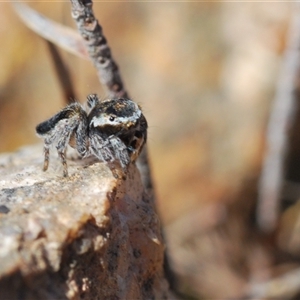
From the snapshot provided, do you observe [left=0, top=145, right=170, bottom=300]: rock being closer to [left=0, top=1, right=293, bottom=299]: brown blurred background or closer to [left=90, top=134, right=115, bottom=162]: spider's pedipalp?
[left=90, top=134, right=115, bottom=162]: spider's pedipalp

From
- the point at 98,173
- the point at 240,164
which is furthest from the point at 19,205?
the point at 240,164

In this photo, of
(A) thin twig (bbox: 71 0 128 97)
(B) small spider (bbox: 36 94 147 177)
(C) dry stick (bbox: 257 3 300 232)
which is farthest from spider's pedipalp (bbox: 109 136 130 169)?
(C) dry stick (bbox: 257 3 300 232)

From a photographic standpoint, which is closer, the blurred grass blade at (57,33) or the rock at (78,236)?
the rock at (78,236)

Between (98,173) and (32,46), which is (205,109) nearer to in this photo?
(32,46)

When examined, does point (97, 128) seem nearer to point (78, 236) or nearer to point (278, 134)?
point (78, 236)

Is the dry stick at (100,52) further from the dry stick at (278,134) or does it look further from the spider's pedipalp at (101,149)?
the dry stick at (278,134)

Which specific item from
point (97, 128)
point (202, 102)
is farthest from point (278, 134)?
point (97, 128)

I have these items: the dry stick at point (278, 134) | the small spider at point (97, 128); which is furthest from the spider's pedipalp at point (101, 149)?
the dry stick at point (278, 134)
